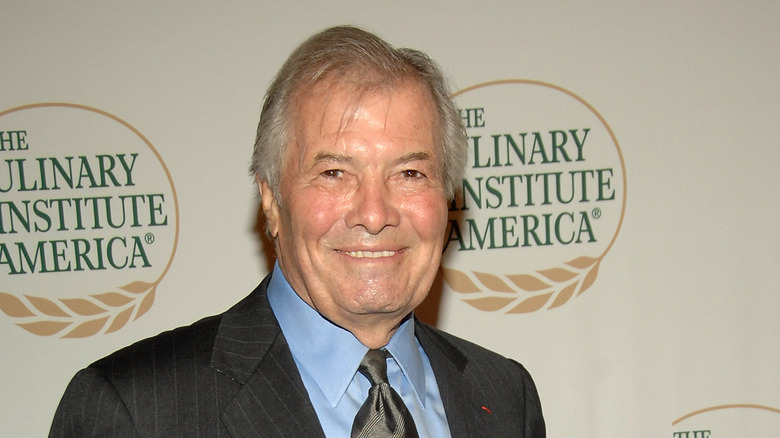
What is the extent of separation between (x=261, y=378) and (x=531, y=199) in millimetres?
1576

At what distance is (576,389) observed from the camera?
2.73 m

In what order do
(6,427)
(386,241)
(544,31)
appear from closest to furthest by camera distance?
(386,241) < (6,427) < (544,31)

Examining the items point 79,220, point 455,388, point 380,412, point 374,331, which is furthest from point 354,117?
point 79,220

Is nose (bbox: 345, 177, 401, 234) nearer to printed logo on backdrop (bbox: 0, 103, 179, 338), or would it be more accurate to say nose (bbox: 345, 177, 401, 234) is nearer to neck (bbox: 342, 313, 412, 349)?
neck (bbox: 342, 313, 412, 349)

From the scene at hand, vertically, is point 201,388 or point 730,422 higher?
point 201,388

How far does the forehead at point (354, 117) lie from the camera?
53.2 inches

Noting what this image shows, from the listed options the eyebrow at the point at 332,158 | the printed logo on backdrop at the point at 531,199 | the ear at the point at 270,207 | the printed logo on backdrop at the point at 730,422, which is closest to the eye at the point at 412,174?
the eyebrow at the point at 332,158

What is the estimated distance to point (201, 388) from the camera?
134 cm

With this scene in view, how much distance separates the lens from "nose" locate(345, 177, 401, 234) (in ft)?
4.39

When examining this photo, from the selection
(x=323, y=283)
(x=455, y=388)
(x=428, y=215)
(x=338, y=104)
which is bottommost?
(x=455, y=388)

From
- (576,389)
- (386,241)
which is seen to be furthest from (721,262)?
(386,241)

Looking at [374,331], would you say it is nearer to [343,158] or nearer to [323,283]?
[323,283]

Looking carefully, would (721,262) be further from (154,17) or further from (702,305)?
(154,17)

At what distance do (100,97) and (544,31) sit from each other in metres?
1.66
